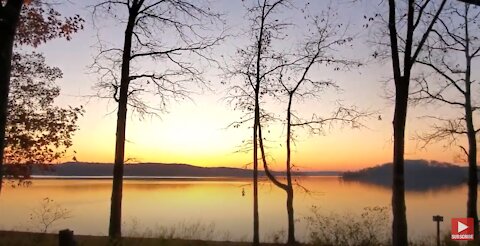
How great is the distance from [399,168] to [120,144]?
7.29 metres

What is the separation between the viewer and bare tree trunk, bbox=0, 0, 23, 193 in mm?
7785

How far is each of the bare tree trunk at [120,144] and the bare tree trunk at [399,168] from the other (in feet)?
23.4

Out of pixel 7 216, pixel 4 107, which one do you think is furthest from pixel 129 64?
pixel 7 216

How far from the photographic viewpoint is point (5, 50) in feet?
25.9

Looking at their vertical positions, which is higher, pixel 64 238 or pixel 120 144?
pixel 120 144

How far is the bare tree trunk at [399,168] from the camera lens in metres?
12.2

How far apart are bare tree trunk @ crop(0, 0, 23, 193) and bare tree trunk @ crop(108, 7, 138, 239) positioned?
4769 millimetres

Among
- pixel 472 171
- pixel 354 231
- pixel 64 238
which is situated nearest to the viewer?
pixel 64 238

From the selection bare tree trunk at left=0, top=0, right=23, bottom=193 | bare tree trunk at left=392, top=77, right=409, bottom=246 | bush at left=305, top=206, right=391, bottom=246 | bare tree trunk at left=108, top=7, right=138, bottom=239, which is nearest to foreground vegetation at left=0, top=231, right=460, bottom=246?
bush at left=305, top=206, right=391, bottom=246

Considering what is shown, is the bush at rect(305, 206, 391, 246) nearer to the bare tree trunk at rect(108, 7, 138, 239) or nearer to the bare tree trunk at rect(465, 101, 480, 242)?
the bare tree trunk at rect(465, 101, 480, 242)

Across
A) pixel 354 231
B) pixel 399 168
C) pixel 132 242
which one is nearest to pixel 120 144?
pixel 132 242

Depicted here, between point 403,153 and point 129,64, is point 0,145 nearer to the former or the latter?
point 129,64

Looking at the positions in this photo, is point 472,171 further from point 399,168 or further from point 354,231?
point 399,168

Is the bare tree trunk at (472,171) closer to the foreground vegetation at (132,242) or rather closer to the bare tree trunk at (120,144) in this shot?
the foreground vegetation at (132,242)
